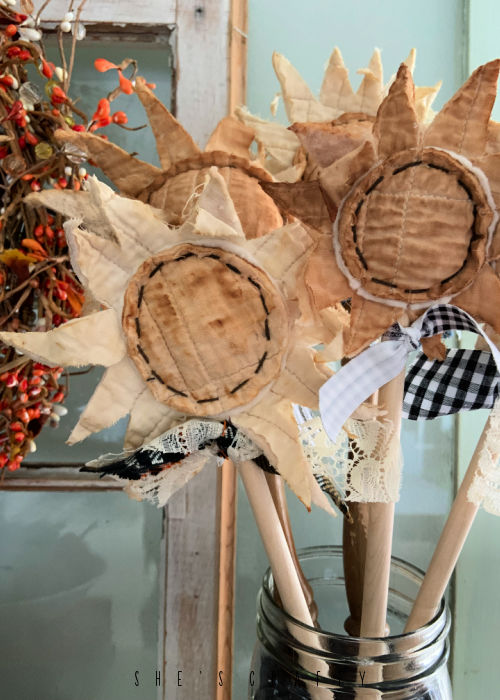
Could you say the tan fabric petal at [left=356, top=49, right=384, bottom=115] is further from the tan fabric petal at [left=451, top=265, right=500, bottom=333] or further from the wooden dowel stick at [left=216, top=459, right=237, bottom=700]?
the wooden dowel stick at [left=216, top=459, right=237, bottom=700]

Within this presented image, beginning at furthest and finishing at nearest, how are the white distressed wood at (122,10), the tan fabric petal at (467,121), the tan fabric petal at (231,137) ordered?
the white distressed wood at (122,10) < the tan fabric petal at (231,137) < the tan fabric petal at (467,121)

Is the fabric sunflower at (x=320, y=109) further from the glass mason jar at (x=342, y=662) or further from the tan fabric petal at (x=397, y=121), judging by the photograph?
the glass mason jar at (x=342, y=662)

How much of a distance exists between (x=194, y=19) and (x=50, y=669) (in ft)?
2.18

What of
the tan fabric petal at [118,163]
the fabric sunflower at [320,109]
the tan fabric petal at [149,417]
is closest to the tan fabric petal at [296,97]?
the fabric sunflower at [320,109]

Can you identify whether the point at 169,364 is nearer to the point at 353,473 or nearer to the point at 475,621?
the point at 353,473

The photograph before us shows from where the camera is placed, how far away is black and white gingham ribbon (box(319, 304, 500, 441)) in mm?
291

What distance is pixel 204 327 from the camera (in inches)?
12.0

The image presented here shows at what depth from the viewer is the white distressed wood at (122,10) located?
22.0 inches

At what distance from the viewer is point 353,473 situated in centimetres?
34

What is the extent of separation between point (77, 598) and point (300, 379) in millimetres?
452

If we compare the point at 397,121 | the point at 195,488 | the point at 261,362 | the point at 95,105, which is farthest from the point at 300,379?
the point at 95,105

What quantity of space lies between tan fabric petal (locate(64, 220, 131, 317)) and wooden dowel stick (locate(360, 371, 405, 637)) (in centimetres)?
16

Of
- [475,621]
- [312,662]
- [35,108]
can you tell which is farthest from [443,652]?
[35,108]

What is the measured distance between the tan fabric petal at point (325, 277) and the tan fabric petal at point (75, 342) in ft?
0.36
